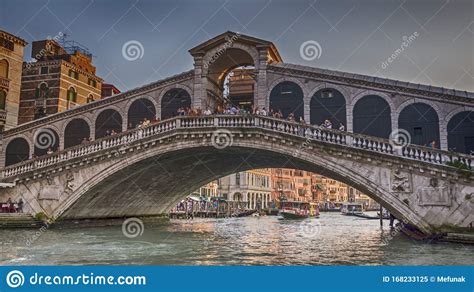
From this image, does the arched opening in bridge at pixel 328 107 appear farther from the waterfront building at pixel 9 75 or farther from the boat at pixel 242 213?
the boat at pixel 242 213

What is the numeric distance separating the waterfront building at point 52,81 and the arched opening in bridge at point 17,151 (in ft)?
22.1

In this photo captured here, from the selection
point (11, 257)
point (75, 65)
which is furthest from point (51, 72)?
point (11, 257)

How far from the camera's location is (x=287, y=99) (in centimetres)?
1881

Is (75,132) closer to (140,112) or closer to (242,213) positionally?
(140,112)

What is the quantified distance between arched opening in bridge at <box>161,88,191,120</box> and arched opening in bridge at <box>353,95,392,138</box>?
296 inches

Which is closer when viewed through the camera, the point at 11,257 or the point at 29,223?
the point at 11,257

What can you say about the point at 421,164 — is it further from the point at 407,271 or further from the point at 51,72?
the point at 51,72

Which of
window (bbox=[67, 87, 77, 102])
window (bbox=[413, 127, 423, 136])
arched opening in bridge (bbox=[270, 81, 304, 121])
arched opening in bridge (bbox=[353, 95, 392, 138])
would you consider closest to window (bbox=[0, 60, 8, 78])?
window (bbox=[67, 87, 77, 102])

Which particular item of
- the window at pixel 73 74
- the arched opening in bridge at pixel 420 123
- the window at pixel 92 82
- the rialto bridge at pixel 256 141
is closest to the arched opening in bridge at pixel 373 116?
the rialto bridge at pixel 256 141

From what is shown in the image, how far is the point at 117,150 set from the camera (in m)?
16.7

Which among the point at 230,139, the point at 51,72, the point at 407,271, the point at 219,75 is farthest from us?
the point at 51,72

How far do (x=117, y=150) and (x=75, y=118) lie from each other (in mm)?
6397

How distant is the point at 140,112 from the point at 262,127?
787 centimetres

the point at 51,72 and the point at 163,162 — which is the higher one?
the point at 51,72
